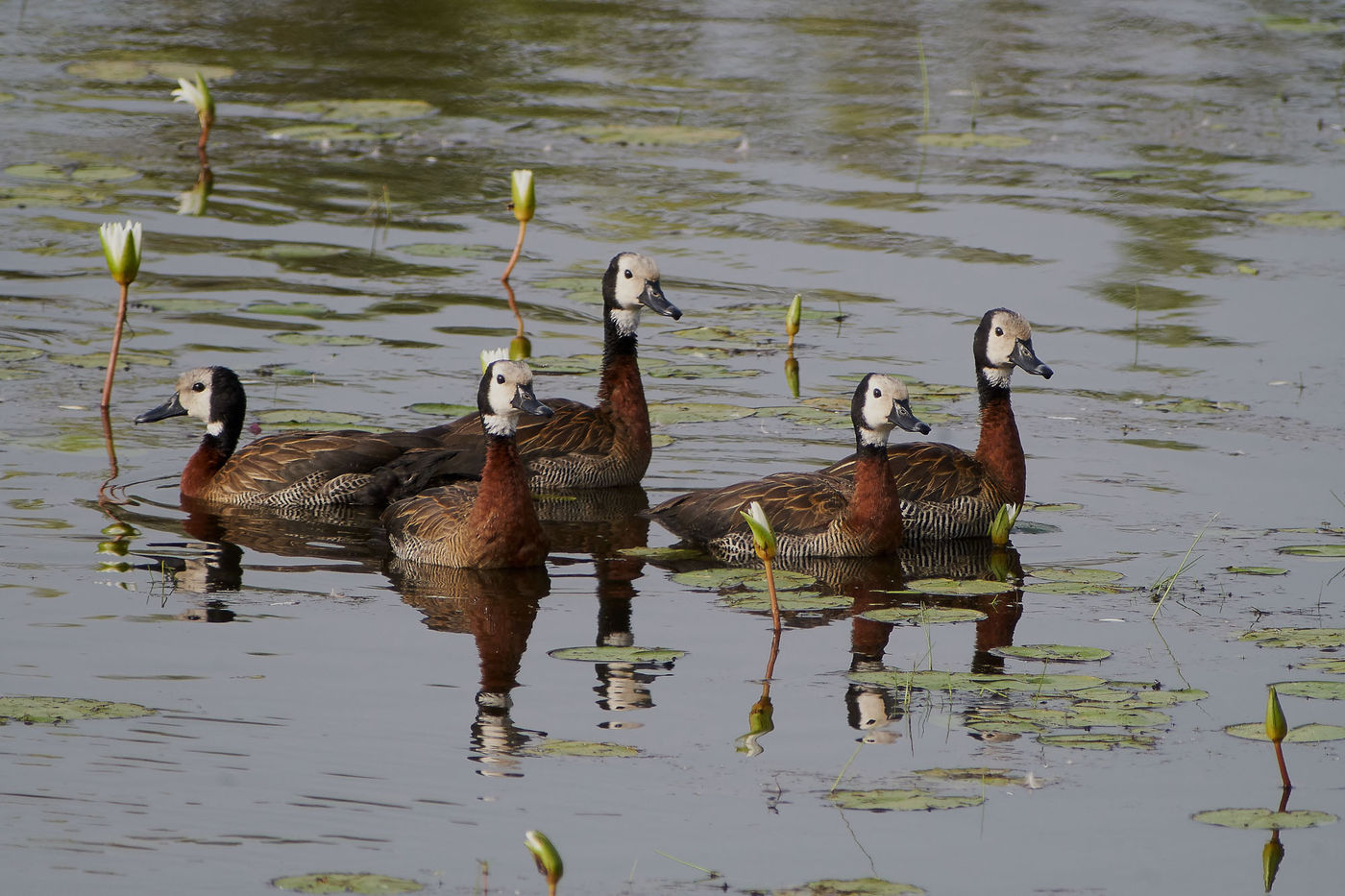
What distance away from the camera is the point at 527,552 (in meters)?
9.98

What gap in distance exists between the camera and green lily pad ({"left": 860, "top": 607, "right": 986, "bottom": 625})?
355 inches

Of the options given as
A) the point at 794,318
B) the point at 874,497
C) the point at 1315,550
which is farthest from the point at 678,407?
the point at 1315,550

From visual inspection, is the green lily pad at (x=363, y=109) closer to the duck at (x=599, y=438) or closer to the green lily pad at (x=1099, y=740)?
the duck at (x=599, y=438)

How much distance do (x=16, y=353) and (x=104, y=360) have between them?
59 centimetres

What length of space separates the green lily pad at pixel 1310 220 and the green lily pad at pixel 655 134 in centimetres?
A: 543

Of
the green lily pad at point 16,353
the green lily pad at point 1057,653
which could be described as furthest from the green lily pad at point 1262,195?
the green lily pad at point 16,353

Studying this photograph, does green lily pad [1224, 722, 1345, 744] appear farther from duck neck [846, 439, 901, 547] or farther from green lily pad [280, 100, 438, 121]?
green lily pad [280, 100, 438, 121]

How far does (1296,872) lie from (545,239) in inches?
434

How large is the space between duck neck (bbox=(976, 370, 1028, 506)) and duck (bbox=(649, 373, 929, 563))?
32.4 inches

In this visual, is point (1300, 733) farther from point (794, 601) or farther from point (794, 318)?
point (794, 318)

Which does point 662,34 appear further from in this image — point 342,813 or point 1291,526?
point 342,813

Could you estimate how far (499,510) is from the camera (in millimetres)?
9891

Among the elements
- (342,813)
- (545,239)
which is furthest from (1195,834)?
(545,239)

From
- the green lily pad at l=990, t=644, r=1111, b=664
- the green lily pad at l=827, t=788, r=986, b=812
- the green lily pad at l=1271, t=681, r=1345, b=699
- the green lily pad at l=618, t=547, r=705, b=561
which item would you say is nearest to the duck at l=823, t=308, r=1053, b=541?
the green lily pad at l=618, t=547, r=705, b=561
